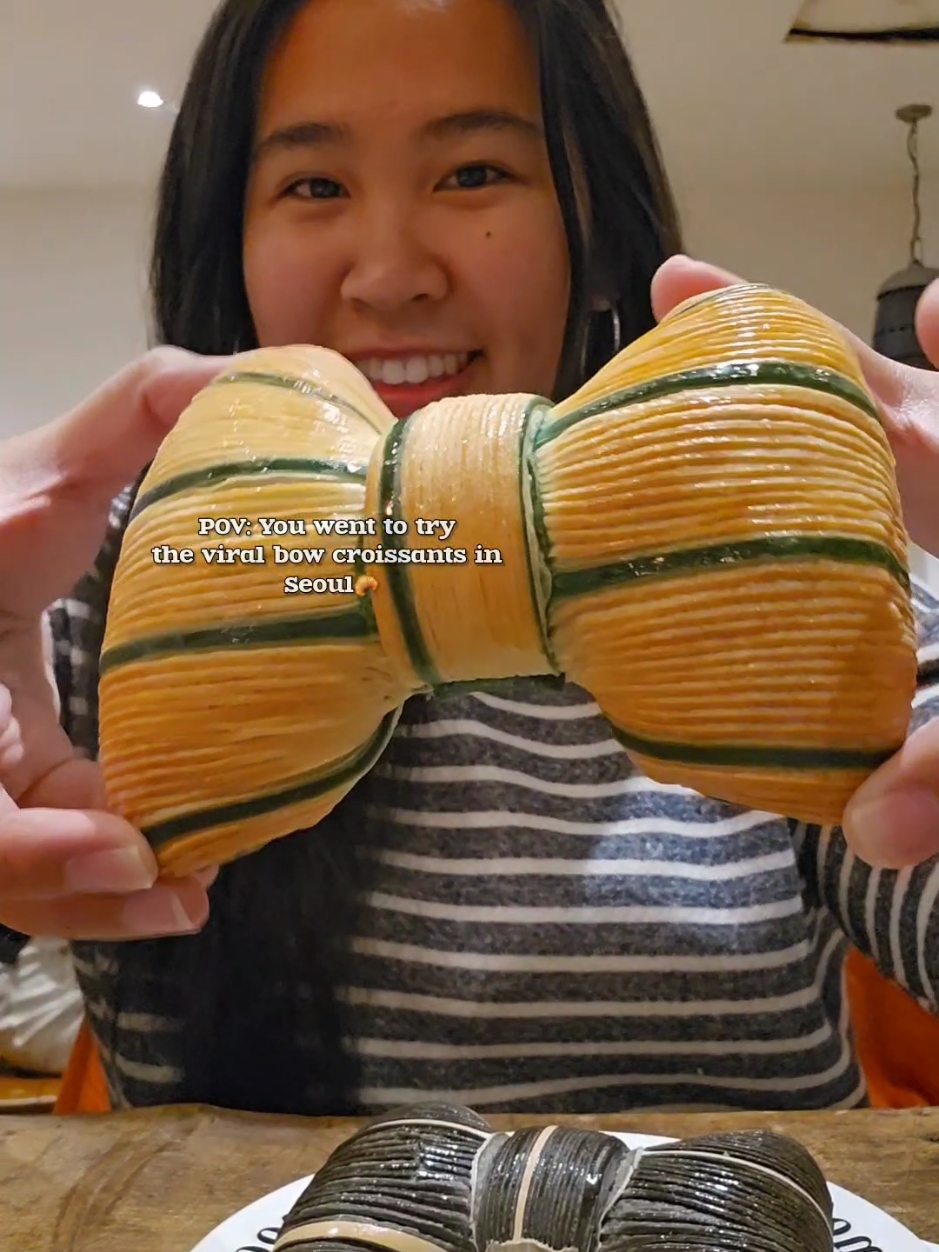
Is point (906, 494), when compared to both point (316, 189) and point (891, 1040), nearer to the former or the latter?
point (316, 189)

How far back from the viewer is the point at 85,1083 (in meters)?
0.79

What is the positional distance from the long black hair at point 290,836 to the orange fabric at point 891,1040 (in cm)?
37

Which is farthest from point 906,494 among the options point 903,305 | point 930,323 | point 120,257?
point 120,257

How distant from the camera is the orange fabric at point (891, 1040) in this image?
745mm

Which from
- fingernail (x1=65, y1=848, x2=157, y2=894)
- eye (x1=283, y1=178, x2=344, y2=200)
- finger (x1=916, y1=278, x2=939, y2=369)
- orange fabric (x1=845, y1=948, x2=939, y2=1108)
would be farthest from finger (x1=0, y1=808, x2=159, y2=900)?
orange fabric (x1=845, y1=948, x2=939, y2=1108)

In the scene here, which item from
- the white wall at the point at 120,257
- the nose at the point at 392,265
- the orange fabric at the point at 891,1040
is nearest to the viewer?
the nose at the point at 392,265

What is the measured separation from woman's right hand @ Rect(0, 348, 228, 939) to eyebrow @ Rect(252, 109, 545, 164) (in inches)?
11.1

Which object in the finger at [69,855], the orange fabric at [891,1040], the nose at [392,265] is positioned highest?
the nose at [392,265]

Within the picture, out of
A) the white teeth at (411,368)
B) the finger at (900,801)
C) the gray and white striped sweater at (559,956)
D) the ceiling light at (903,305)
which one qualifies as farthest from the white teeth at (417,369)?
the ceiling light at (903,305)

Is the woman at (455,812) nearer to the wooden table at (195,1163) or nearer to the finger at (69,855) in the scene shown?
the wooden table at (195,1163)

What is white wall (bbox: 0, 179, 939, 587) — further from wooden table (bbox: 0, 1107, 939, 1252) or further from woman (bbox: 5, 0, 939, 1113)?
wooden table (bbox: 0, 1107, 939, 1252)

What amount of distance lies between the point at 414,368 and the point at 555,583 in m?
0.42

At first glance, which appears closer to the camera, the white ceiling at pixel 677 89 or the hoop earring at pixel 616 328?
the hoop earring at pixel 616 328

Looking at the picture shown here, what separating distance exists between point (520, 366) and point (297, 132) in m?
0.18
